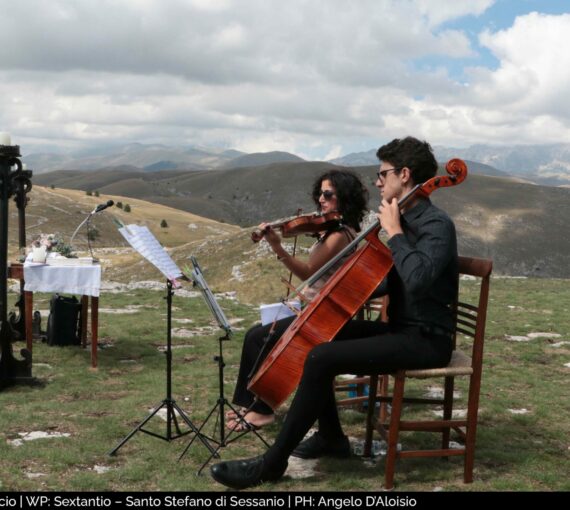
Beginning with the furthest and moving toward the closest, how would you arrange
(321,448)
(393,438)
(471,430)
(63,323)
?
(63,323)
(321,448)
(471,430)
(393,438)

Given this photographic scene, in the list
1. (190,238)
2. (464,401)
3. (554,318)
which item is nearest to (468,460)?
(464,401)

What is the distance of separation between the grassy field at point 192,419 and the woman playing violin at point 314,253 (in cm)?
30

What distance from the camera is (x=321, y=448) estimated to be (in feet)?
18.1

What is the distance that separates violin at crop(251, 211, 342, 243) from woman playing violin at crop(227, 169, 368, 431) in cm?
4

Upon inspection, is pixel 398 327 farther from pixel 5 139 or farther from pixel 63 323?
pixel 63 323

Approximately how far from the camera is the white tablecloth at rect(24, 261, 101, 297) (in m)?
8.75

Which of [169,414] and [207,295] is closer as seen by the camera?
[207,295]

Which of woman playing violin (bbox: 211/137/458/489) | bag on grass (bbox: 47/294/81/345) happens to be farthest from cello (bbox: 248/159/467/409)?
bag on grass (bbox: 47/294/81/345)

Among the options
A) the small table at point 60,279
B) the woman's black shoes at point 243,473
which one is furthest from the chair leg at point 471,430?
the small table at point 60,279

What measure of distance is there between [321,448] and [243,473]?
1.00 m

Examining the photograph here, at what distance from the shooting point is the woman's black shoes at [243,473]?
4707mm

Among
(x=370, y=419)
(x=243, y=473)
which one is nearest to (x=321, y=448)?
(x=370, y=419)

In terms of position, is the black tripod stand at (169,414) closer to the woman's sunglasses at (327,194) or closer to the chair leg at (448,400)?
the woman's sunglasses at (327,194)

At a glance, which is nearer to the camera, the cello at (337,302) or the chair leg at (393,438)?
the cello at (337,302)
